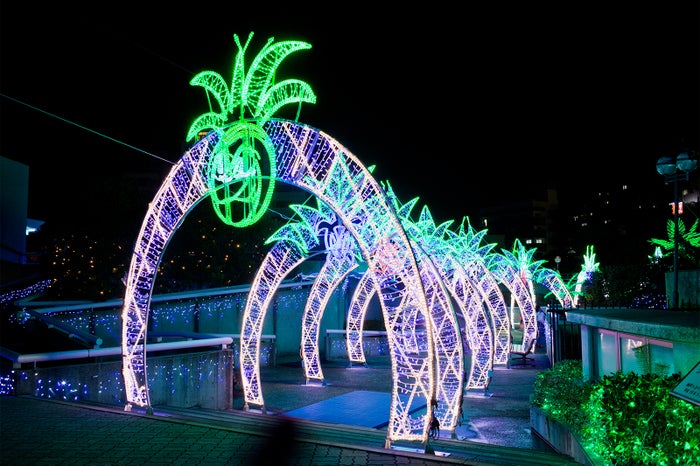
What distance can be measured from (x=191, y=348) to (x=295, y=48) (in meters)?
7.05

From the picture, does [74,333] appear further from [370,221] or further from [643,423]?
[643,423]

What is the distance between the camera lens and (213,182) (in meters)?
9.02

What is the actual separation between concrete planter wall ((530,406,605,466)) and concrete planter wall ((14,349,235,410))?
6.16 metres

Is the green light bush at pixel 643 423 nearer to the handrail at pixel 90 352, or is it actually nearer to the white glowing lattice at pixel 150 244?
the white glowing lattice at pixel 150 244

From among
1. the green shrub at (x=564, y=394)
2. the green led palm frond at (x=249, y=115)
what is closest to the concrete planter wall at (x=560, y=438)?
the green shrub at (x=564, y=394)

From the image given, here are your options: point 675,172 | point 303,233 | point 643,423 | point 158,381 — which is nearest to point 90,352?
point 158,381

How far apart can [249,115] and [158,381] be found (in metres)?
5.27

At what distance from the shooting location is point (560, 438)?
824cm

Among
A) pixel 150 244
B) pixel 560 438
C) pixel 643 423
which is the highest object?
pixel 150 244

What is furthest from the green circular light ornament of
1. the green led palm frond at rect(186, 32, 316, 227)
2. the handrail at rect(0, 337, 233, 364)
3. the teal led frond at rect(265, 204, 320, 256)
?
the teal led frond at rect(265, 204, 320, 256)

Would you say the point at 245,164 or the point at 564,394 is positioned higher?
the point at 245,164

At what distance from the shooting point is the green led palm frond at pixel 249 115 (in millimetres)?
8375

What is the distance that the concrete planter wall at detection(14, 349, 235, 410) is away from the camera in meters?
9.41

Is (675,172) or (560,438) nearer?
(560,438)
